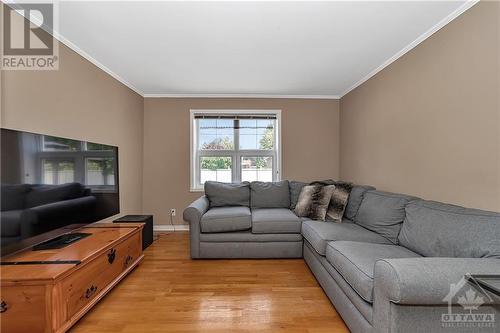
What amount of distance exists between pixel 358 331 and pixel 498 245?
0.95 m

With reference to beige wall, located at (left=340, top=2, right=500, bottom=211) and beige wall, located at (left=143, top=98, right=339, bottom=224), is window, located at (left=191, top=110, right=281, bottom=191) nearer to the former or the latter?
beige wall, located at (left=143, top=98, right=339, bottom=224)

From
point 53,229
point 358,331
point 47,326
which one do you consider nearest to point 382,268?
point 358,331

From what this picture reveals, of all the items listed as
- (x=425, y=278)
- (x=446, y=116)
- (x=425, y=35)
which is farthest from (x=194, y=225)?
(x=425, y=35)

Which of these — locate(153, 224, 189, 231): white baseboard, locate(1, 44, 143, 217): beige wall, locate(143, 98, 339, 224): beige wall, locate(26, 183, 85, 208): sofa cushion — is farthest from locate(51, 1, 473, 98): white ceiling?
locate(153, 224, 189, 231): white baseboard

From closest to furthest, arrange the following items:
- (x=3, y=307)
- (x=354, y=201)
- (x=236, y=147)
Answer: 1. (x=3, y=307)
2. (x=354, y=201)
3. (x=236, y=147)

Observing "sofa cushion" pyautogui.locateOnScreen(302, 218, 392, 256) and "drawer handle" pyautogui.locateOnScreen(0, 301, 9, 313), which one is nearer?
"drawer handle" pyautogui.locateOnScreen(0, 301, 9, 313)

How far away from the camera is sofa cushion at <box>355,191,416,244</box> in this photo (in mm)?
2119

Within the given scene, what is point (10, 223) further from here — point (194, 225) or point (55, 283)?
point (194, 225)

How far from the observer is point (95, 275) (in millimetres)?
1868

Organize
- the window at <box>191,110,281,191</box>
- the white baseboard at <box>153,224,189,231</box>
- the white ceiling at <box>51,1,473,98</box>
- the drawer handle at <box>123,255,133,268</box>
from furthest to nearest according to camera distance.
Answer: the window at <box>191,110,281,191</box> → the white baseboard at <box>153,224,189,231</box> → the drawer handle at <box>123,255,133,268</box> → the white ceiling at <box>51,1,473,98</box>

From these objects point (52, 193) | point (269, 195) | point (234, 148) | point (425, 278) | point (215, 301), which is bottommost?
point (215, 301)

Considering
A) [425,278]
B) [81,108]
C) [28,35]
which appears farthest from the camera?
[81,108]

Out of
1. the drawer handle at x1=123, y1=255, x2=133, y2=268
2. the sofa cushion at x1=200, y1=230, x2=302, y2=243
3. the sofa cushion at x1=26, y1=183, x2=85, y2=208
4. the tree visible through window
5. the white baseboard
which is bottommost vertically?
the white baseboard

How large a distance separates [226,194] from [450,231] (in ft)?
8.53
